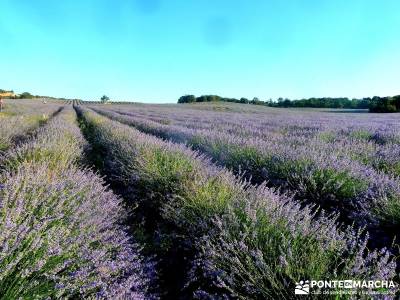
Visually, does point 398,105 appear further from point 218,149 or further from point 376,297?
point 376,297

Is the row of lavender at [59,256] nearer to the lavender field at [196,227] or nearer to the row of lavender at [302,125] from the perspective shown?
the lavender field at [196,227]

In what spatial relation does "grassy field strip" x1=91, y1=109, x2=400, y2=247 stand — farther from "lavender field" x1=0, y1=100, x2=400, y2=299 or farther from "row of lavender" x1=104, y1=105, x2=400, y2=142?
"row of lavender" x1=104, y1=105, x2=400, y2=142

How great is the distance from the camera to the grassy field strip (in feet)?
10.1

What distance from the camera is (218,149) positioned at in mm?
6477

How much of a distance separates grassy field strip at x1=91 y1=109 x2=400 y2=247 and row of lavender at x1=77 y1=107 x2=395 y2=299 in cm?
27

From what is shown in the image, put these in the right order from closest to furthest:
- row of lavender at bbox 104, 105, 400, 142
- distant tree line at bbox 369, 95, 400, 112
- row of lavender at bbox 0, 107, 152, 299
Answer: row of lavender at bbox 0, 107, 152, 299 → row of lavender at bbox 104, 105, 400, 142 → distant tree line at bbox 369, 95, 400, 112

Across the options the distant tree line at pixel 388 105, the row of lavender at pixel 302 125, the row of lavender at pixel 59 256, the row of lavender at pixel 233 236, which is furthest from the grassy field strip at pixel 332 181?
the distant tree line at pixel 388 105

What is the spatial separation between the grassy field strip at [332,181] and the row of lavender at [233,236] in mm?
273

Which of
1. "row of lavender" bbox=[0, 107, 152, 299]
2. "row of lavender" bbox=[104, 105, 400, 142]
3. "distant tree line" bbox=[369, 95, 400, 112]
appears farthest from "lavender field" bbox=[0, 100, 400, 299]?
"distant tree line" bbox=[369, 95, 400, 112]

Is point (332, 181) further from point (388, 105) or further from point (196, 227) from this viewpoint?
point (388, 105)

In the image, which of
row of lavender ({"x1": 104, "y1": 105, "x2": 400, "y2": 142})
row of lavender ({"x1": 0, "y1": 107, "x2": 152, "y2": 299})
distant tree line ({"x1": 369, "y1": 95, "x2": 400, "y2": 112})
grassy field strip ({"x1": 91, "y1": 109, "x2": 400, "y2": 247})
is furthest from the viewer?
distant tree line ({"x1": 369, "y1": 95, "x2": 400, "y2": 112})

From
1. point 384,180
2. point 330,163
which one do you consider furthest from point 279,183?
point 384,180

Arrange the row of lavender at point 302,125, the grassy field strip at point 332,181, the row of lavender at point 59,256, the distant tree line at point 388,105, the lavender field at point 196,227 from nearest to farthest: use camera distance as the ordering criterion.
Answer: the row of lavender at point 59,256 → the lavender field at point 196,227 → the grassy field strip at point 332,181 → the row of lavender at point 302,125 → the distant tree line at point 388,105

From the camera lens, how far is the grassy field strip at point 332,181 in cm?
306
